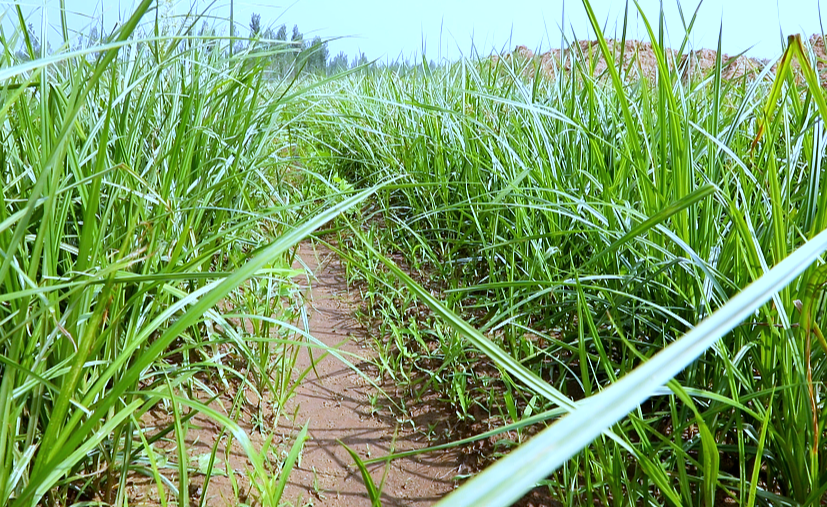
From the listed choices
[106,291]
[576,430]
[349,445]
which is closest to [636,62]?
[349,445]

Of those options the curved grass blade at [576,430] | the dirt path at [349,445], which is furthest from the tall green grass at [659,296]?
the dirt path at [349,445]

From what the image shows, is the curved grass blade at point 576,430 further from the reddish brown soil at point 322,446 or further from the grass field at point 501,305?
the reddish brown soil at point 322,446

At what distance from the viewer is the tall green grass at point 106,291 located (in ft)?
2.08

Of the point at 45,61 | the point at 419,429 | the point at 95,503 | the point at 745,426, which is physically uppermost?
the point at 45,61

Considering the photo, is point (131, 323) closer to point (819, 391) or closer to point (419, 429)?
point (419, 429)

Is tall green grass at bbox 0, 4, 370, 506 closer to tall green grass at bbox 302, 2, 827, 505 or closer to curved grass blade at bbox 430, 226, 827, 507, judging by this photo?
tall green grass at bbox 302, 2, 827, 505

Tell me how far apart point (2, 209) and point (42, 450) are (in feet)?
1.13

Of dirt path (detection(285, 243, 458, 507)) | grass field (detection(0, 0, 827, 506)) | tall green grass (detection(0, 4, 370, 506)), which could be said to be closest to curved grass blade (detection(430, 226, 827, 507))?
grass field (detection(0, 0, 827, 506))

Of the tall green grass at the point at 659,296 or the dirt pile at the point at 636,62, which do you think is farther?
the dirt pile at the point at 636,62

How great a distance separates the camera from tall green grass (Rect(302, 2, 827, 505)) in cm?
80

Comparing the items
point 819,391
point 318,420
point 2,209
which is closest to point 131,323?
point 2,209

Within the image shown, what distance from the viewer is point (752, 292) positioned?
9.1 inches

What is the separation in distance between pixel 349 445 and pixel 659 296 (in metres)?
0.69

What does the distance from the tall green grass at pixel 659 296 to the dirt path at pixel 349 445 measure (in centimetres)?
13
